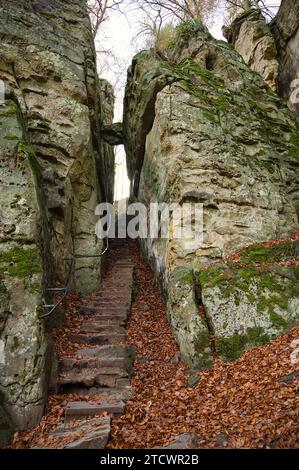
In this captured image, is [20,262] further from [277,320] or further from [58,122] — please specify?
[58,122]

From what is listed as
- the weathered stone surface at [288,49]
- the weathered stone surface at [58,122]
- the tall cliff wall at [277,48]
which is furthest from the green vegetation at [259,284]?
the tall cliff wall at [277,48]

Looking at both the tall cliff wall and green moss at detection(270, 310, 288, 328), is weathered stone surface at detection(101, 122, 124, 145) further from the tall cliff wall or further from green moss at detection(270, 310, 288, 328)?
green moss at detection(270, 310, 288, 328)

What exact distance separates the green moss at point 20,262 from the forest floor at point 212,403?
197 cm

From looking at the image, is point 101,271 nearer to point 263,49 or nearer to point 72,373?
point 72,373

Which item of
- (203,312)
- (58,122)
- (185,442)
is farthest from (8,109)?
(185,442)

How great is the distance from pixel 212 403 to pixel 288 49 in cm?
1579

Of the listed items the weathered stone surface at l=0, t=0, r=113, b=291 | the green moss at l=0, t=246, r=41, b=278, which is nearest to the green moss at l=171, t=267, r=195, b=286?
the green moss at l=0, t=246, r=41, b=278

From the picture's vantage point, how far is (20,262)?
637 cm

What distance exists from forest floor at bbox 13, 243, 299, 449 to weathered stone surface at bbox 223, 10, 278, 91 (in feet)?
44.6

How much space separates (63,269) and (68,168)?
340 centimetres

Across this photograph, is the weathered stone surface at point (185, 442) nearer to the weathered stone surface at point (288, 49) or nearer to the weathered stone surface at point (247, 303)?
the weathered stone surface at point (247, 303)

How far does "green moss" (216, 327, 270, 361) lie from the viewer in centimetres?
633

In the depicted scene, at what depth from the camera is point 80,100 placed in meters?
11.4

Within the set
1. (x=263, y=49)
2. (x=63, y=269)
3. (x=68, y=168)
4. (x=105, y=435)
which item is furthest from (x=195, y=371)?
(x=263, y=49)
